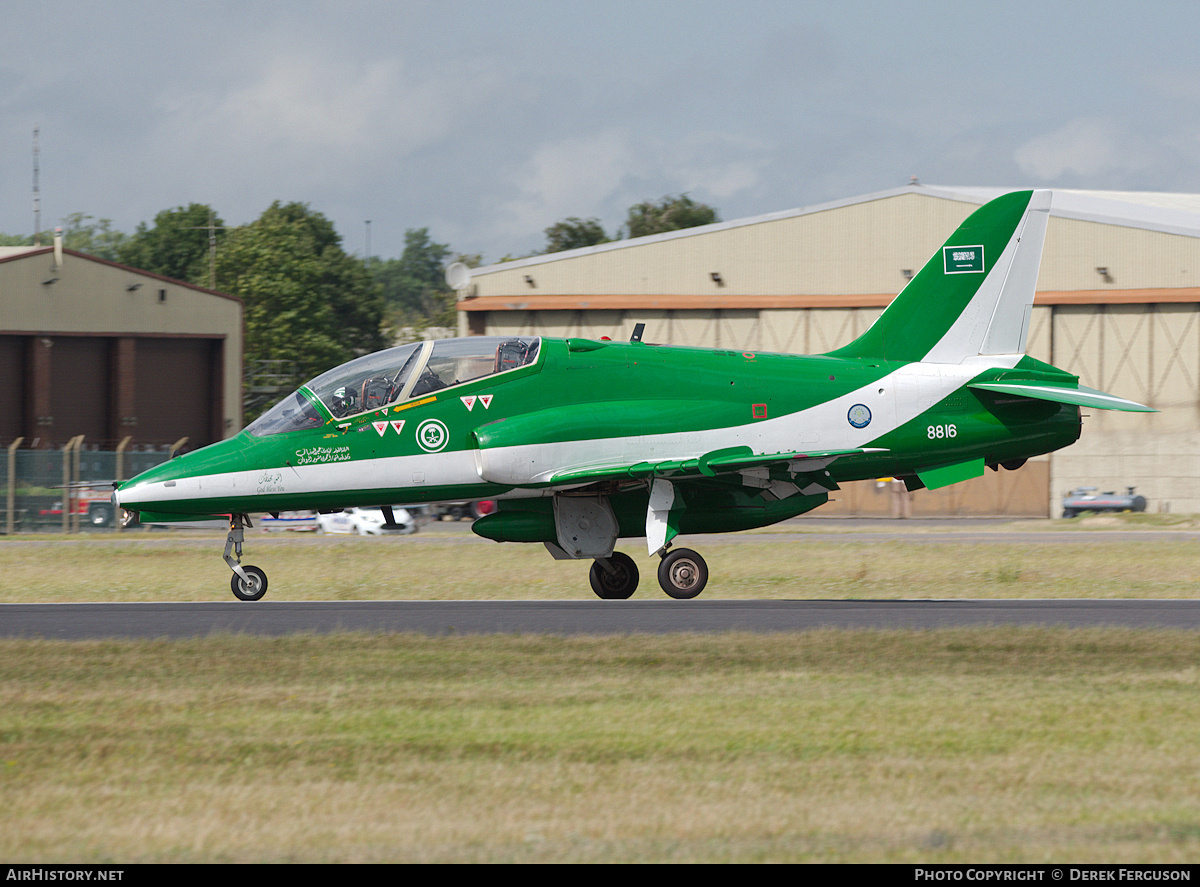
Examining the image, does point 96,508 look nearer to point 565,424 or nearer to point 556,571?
point 556,571

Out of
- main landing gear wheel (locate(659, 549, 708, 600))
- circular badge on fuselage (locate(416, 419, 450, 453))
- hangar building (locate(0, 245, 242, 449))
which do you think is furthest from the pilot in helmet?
hangar building (locate(0, 245, 242, 449))

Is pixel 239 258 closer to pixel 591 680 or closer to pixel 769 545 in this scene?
pixel 769 545

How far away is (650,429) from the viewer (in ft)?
57.9

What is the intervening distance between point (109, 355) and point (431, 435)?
4255 centimetres

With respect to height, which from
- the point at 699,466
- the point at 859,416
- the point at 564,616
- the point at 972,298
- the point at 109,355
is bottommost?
the point at 564,616

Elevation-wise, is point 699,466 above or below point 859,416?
below

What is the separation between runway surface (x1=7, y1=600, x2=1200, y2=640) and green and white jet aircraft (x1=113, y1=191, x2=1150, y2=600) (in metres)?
1.29

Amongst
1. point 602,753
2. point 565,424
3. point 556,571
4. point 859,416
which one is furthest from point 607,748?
point 556,571

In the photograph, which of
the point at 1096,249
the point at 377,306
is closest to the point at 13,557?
the point at 1096,249

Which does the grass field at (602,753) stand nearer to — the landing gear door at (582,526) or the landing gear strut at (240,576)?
the landing gear strut at (240,576)

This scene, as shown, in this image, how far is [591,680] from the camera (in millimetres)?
10523

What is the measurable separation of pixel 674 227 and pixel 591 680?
93243 millimetres

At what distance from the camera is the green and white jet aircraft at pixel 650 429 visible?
17250 mm
